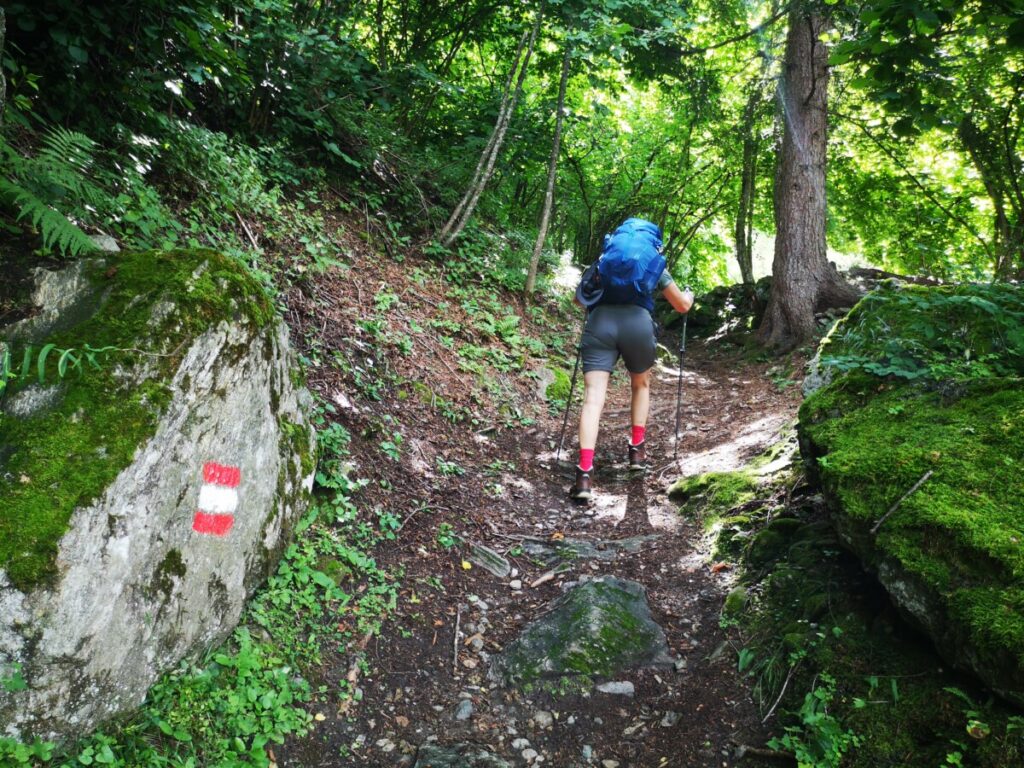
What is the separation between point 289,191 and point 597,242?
13071 millimetres

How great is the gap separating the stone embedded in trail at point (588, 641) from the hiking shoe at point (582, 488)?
1.54 m

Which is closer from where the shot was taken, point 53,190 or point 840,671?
point 840,671

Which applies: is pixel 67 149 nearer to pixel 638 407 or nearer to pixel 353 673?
pixel 353 673

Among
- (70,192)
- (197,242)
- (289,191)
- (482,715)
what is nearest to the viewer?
(482,715)

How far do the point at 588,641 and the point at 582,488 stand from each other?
204 cm

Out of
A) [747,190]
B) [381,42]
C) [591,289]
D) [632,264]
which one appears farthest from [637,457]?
[747,190]

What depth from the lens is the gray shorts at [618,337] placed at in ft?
18.4

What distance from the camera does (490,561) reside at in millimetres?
4414

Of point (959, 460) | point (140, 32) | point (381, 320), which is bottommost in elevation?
point (959, 460)

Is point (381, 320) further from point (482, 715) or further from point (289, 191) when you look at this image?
point (482, 715)

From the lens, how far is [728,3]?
10422mm

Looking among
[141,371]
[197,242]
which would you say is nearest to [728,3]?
[197,242]

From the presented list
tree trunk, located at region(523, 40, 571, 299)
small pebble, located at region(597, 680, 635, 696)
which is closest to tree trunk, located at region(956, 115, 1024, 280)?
tree trunk, located at region(523, 40, 571, 299)

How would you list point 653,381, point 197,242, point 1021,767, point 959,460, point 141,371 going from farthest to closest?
point 653,381 → point 197,242 → point 959,460 → point 141,371 → point 1021,767
